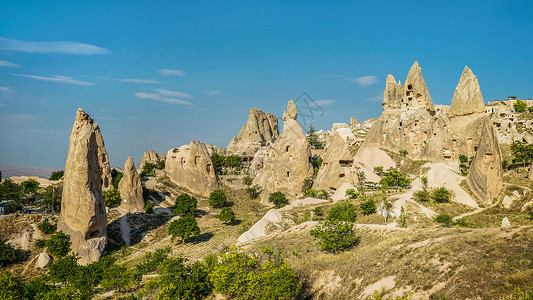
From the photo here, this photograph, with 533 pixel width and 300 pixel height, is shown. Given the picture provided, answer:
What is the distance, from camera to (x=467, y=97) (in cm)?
6103

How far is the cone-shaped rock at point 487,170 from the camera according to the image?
37.6m

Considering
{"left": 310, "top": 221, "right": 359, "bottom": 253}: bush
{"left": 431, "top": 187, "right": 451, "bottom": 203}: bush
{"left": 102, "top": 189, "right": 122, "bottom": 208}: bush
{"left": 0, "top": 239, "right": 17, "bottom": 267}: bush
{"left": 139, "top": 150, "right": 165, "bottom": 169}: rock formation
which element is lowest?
{"left": 0, "top": 239, "right": 17, "bottom": 267}: bush

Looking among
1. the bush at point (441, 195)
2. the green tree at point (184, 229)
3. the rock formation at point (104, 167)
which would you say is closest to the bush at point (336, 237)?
the green tree at point (184, 229)

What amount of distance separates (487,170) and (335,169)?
18138mm

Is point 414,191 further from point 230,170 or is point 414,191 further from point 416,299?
point 230,170

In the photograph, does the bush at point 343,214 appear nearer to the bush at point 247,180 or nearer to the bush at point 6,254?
the bush at point 6,254

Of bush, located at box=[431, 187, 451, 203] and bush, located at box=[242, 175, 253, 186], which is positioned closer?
bush, located at box=[431, 187, 451, 203]

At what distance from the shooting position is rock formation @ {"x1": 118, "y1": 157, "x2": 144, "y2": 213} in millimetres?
45469

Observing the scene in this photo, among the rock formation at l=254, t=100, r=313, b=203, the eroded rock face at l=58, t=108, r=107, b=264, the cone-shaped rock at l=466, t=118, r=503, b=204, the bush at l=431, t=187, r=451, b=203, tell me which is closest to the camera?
the eroded rock face at l=58, t=108, r=107, b=264

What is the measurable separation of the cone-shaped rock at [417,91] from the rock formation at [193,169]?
37586 mm

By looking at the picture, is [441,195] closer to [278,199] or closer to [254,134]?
[278,199]

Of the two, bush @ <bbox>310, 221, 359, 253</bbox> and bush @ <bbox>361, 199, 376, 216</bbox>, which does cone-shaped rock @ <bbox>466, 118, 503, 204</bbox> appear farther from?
bush @ <bbox>310, 221, 359, 253</bbox>

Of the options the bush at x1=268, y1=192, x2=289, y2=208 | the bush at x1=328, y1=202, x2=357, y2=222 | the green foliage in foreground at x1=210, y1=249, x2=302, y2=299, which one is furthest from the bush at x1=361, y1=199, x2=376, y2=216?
the bush at x1=268, y1=192, x2=289, y2=208

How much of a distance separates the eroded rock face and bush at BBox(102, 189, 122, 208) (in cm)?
1013
